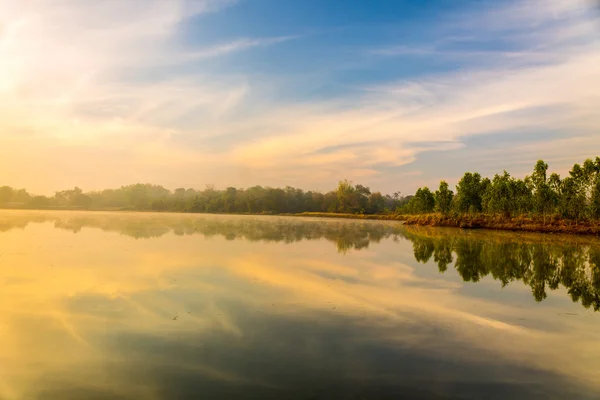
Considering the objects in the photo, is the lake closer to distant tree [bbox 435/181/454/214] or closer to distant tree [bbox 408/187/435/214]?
distant tree [bbox 435/181/454/214]

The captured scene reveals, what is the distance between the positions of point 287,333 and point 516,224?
2329 inches

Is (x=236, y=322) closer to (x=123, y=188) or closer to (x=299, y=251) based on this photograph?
(x=299, y=251)

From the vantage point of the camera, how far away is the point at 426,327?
9.02m

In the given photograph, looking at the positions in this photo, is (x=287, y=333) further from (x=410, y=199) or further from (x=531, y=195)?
(x=410, y=199)

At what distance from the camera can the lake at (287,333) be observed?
19.2 feet

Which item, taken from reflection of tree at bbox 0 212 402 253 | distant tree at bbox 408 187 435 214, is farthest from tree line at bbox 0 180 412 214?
reflection of tree at bbox 0 212 402 253

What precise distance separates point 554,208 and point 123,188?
177m

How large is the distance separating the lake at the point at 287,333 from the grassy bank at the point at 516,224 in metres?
41.9

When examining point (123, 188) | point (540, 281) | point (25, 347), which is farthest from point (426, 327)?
point (123, 188)

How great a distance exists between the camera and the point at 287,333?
321 inches

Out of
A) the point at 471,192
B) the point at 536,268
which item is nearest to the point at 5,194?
the point at 471,192

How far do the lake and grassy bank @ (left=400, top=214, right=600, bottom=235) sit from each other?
138 ft

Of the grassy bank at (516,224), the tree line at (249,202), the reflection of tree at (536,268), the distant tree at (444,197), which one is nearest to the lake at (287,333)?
the reflection of tree at (536,268)

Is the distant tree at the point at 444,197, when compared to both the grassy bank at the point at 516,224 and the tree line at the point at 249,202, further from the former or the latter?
the tree line at the point at 249,202
